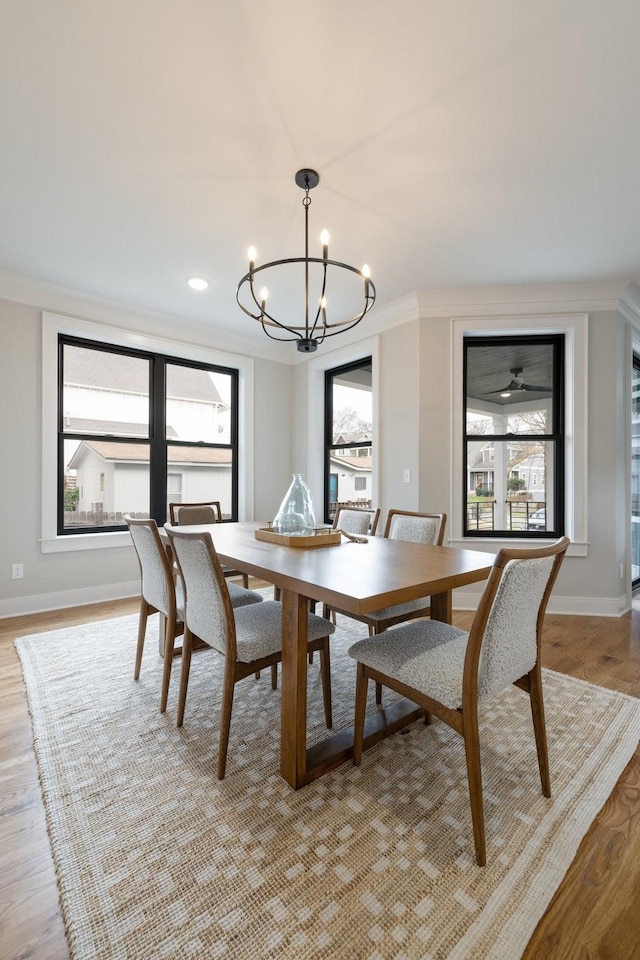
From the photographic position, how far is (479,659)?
1270 mm

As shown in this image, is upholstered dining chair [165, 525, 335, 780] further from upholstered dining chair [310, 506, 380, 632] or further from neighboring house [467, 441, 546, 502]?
neighboring house [467, 441, 546, 502]

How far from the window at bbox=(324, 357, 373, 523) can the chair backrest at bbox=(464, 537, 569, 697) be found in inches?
115

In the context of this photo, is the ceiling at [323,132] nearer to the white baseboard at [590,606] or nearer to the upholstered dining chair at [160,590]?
the upholstered dining chair at [160,590]

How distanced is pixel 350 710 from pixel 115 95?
2.79m

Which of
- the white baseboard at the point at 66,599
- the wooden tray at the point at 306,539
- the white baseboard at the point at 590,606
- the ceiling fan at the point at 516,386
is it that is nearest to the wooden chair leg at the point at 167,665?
the wooden tray at the point at 306,539

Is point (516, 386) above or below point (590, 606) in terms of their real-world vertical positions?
above

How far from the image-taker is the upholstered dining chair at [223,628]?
1578 millimetres

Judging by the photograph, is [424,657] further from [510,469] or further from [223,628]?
[510,469]

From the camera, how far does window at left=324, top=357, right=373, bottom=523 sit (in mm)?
4516

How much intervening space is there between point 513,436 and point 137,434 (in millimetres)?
3430

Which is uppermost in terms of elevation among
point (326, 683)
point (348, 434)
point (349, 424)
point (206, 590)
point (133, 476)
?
point (349, 424)

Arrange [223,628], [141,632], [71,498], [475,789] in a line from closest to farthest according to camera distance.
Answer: [475,789] < [223,628] < [141,632] < [71,498]

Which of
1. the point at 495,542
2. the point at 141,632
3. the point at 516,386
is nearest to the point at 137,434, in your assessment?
the point at 141,632

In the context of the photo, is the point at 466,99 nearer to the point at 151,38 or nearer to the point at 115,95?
the point at 151,38
